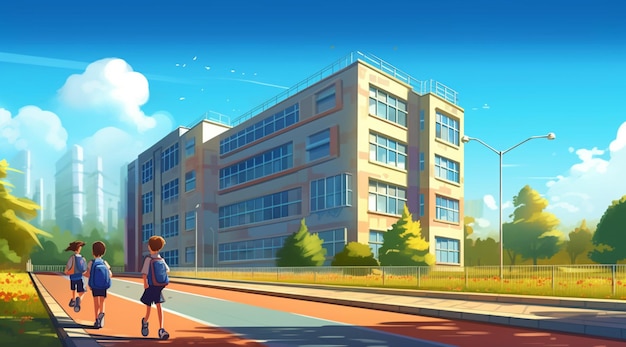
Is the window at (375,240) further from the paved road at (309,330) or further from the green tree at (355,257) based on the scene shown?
the paved road at (309,330)

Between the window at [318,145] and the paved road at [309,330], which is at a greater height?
the window at [318,145]

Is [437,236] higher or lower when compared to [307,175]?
lower

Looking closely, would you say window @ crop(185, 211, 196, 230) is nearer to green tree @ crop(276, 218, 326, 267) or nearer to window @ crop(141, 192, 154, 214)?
window @ crop(141, 192, 154, 214)

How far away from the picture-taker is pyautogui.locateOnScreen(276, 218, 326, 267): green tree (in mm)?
45281

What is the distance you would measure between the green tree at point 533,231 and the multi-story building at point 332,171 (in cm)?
2214

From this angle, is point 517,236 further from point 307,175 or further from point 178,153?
point 178,153

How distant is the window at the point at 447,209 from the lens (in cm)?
5509

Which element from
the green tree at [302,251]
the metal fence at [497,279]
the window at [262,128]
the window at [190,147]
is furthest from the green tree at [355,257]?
the window at [190,147]

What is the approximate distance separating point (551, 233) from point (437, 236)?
29014 mm

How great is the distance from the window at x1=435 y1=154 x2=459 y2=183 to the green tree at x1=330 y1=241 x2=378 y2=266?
50.9 feet

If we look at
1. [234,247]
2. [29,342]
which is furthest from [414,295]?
[234,247]

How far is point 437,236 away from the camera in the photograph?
5422 centimetres

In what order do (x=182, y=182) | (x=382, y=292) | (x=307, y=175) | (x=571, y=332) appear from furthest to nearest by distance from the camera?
(x=182, y=182) < (x=307, y=175) < (x=382, y=292) < (x=571, y=332)

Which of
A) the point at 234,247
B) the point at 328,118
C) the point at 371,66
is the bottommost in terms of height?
the point at 234,247
